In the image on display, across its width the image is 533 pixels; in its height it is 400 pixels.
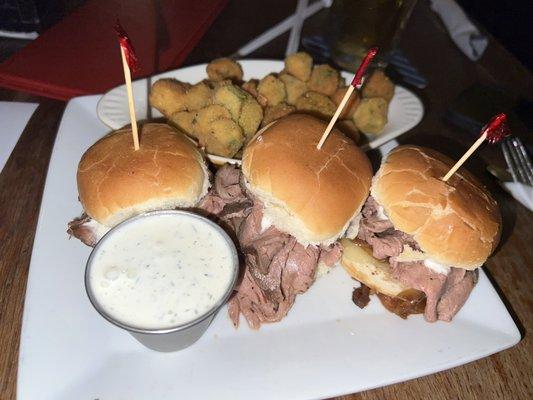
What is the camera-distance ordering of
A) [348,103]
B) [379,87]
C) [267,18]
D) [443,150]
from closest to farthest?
[348,103] → [379,87] → [443,150] → [267,18]

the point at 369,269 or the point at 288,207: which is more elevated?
the point at 288,207

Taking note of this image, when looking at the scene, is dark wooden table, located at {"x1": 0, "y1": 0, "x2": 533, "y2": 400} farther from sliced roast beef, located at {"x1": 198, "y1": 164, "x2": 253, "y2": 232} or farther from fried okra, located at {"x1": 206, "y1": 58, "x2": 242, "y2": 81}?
sliced roast beef, located at {"x1": 198, "y1": 164, "x2": 253, "y2": 232}

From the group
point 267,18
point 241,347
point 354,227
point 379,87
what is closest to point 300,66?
point 379,87

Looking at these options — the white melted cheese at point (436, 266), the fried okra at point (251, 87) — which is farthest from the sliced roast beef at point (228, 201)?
the white melted cheese at point (436, 266)

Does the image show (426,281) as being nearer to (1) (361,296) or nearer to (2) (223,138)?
(1) (361,296)

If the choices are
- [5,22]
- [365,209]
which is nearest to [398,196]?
[365,209]

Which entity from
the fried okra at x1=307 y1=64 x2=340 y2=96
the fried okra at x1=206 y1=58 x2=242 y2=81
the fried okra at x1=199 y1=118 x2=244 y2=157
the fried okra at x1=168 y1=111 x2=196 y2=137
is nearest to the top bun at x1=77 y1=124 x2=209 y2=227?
the fried okra at x1=199 y1=118 x2=244 y2=157
